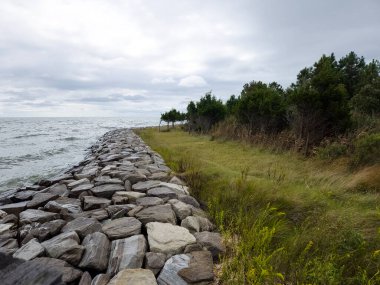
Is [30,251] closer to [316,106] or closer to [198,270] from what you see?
[198,270]

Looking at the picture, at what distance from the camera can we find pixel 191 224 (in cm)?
343

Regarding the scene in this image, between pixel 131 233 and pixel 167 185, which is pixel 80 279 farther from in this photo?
pixel 167 185

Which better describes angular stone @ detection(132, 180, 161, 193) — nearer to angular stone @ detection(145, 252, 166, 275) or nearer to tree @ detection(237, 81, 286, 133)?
angular stone @ detection(145, 252, 166, 275)

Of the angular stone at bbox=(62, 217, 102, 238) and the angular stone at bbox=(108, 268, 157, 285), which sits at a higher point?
the angular stone at bbox=(62, 217, 102, 238)

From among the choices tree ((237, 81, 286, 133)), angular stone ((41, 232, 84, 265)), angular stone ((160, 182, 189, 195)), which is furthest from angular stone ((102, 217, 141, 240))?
tree ((237, 81, 286, 133))

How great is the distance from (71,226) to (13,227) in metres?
0.92

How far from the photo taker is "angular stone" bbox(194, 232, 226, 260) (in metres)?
2.84

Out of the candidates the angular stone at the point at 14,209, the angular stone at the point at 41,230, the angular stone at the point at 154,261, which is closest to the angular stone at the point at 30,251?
the angular stone at the point at 41,230

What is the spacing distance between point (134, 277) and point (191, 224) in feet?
3.93

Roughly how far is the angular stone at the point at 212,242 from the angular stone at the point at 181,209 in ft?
1.97

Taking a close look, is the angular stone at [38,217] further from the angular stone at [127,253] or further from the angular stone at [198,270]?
the angular stone at [198,270]

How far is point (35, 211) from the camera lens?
4.11 m

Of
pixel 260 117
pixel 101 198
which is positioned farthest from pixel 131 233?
pixel 260 117

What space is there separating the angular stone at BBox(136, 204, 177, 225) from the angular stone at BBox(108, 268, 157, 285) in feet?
3.63
